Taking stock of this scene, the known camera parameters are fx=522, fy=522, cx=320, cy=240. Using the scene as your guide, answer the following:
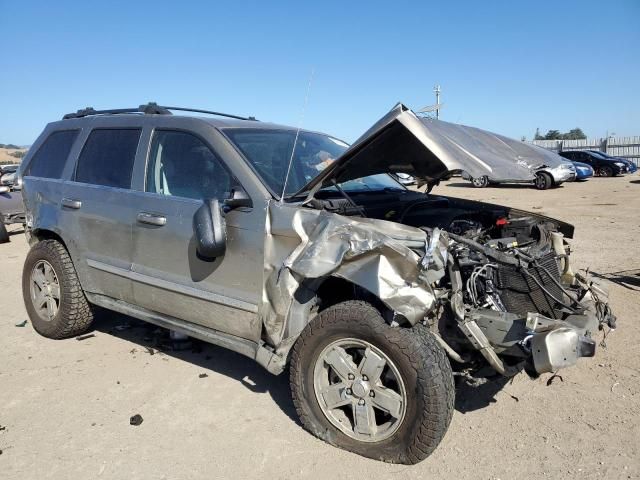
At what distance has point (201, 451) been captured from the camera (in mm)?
3107

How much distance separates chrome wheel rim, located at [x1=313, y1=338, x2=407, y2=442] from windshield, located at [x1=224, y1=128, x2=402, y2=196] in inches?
42.8

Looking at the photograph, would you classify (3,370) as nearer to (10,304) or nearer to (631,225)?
(10,304)

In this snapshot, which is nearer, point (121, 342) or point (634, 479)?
point (634, 479)

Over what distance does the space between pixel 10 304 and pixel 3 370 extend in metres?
2.15

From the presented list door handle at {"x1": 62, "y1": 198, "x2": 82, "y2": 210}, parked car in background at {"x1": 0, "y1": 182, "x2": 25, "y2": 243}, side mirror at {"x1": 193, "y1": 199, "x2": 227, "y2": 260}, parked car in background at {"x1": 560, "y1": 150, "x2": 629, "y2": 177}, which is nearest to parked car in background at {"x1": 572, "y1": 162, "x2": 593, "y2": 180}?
parked car in background at {"x1": 560, "y1": 150, "x2": 629, "y2": 177}

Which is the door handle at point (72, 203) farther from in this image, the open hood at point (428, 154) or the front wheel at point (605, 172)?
the front wheel at point (605, 172)

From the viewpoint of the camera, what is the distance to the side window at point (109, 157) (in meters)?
4.11

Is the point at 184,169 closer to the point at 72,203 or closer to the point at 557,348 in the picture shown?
the point at 72,203

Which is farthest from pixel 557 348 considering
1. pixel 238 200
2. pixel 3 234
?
pixel 3 234

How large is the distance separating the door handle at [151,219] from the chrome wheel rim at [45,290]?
1.43 meters

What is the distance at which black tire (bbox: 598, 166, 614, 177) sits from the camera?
85.7 feet

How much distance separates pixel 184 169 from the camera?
Result: 12.3ft

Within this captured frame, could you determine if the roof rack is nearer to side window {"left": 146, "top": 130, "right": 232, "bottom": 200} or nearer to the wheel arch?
side window {"left": 146, "top": 130, "right": 232, "bottom": 200}

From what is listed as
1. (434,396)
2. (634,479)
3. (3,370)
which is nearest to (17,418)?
(3,370)
